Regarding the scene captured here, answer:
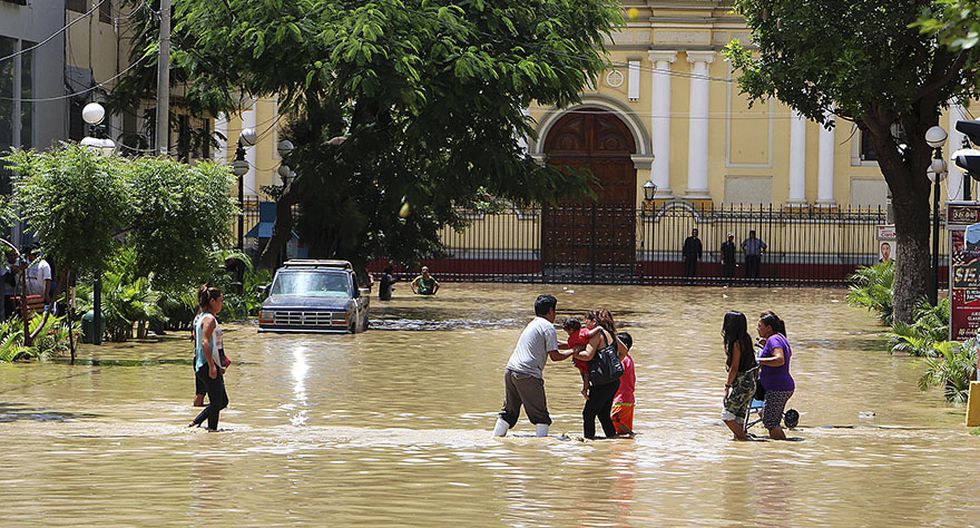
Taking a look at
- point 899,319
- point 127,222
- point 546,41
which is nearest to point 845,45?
point 899,319

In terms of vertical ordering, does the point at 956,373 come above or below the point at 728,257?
below

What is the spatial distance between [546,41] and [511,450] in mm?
21661

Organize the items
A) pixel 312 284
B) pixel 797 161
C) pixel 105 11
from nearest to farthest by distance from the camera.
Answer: pixel 312 284, pixel 105 11, pixel 797 161

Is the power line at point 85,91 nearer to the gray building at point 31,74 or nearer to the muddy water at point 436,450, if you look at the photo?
the gray building at point 31,74

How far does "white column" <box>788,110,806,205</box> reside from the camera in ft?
186

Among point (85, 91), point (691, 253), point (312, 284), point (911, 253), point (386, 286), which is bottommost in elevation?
point (386, 286)

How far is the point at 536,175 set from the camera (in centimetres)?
3706

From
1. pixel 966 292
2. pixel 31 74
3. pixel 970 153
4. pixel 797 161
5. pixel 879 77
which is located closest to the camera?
pixel 970 153

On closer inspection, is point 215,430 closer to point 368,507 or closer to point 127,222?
point 368,507

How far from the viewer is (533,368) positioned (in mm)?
15680

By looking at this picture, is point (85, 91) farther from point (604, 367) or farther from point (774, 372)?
point (774, 372)

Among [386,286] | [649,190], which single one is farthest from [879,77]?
[649,190]

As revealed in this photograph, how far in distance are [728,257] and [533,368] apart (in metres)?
39.5

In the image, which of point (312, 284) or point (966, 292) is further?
point (312, 284)
